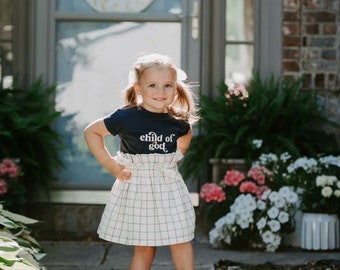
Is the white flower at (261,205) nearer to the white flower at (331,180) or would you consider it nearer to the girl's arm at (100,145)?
the white flower at (331,180)

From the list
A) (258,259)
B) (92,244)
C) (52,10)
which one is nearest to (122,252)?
(92,244)

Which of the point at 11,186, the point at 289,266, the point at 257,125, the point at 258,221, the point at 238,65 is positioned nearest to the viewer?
the point at 289,266

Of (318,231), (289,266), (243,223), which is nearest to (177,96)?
(289,266)

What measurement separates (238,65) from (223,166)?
85cm

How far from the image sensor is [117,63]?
21.7 ft

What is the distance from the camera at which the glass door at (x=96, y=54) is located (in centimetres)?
655

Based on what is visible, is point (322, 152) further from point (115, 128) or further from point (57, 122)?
point (115, 128)

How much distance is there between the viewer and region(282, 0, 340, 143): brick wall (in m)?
6.36

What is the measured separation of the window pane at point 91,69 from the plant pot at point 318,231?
5.30 feet

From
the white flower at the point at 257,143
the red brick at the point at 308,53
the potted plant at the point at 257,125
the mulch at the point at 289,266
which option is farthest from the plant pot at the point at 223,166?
the mulch at the point at 289,266

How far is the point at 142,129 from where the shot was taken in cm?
409

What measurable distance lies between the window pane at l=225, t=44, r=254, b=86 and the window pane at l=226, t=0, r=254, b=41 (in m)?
0.08

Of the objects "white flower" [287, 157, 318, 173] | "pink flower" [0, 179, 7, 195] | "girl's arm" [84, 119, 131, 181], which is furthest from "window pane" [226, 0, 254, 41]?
"girl's arm" [84, 119, 131, 181]

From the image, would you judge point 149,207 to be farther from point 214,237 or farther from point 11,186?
point 11,186
